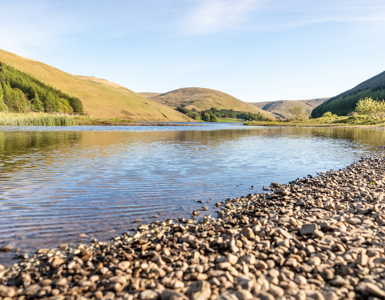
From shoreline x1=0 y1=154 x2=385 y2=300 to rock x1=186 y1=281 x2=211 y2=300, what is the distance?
2 centimetres

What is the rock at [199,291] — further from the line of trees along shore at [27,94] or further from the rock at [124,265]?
the line of trees along shore at [27,94]

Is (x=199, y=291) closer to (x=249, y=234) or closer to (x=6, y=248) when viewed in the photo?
(x=249, y=234)

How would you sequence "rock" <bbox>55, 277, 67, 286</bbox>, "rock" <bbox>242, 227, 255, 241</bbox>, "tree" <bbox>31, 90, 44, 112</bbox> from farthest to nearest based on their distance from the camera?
"tree" <bbox>31, 90, 44, 112</bbox> → "rock" <bbox>242, 227, 255, 241</bbox> → "rock" <bbox>55, 277, 67, 286</bbox>

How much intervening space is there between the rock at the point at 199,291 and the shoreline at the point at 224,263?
0.02 m

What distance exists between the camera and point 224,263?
630cm

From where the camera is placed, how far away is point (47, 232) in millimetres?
8984

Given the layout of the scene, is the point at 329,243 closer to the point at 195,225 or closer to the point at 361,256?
the point at 361,256

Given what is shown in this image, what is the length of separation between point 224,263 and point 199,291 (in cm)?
123

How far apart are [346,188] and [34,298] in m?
14.6

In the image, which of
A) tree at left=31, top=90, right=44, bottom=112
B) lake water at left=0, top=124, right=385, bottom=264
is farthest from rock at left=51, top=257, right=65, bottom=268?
tree at left=31, top=90, right=44, bottom=112

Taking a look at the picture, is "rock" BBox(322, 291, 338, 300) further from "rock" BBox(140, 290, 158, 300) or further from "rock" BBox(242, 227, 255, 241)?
Result: "rock" BBox(140, 290, 158, 300)

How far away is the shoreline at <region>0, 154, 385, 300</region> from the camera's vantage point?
213 inches

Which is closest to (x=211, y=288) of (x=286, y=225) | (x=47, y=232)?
(x=286, y=225)

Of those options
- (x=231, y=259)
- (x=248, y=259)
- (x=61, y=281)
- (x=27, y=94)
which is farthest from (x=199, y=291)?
(x=27, y=94)
